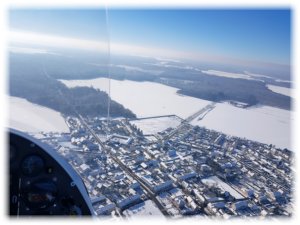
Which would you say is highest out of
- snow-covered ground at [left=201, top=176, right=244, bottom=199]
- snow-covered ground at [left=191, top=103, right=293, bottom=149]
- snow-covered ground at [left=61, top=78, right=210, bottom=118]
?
snow-covered ground at [left=61, top=78, right=210, bottom=118]

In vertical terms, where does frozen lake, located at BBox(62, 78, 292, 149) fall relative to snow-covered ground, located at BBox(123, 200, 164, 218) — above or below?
above

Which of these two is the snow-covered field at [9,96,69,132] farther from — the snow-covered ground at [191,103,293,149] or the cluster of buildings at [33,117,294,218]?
the snow-covered ground at [191,103,293,149]

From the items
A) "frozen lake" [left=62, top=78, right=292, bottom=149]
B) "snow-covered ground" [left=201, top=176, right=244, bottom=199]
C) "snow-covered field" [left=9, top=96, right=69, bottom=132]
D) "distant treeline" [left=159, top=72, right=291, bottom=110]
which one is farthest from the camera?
"distant treeline" [left=159, top=72, right=291, bottom=110]

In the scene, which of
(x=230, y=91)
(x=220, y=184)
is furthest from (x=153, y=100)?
(x=220, y=184)

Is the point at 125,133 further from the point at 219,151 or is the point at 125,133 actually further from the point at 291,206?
the point at 291,206

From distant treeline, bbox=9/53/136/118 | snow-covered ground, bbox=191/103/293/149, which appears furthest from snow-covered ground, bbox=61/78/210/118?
distant treeline, bbox=9/53/136/118

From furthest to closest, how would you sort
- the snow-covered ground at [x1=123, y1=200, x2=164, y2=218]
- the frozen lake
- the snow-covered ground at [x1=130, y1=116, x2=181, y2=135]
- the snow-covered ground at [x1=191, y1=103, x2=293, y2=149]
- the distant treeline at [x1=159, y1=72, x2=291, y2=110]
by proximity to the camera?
the distant treeline at [x1=159, y1=72, x2=291, y2=110]
the frozen lake
the snow-covered ground at [x1=191, y1=103, x2=293, y2=149]
the snow-covered ground at [x1=130, y1=116, x2=181, y2=135]
the snow-covered ground at [x1=123, y1=200, x2=164, y2=218]

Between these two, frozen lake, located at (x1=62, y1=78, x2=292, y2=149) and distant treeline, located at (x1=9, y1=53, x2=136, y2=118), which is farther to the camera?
frozen lake, located at (x1=62, y1=78, x2=292, y2=149)

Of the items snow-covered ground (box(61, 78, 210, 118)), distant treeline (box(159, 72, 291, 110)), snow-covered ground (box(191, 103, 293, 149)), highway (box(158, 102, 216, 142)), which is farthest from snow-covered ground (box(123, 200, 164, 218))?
distant treeline (box(159, 72, 291, 110))

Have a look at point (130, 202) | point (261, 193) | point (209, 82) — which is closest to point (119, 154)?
point (130, 202)
